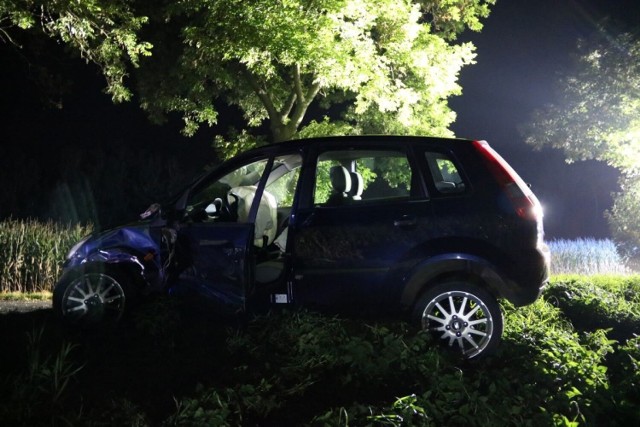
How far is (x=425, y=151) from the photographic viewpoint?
18.1 feet

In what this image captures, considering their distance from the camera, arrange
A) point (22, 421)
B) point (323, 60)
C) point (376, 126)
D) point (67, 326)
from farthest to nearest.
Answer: point (376, 126)
point (323, 60)
point (67, 326)
point (22, 421)

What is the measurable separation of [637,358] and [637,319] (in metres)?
1.74

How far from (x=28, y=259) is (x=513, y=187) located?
25.5 ft

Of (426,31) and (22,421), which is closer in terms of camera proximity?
(22,421)

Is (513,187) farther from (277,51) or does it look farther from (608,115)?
(608,115)

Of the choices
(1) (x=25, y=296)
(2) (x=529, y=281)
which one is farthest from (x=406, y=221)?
(1) (x=25, y=296)

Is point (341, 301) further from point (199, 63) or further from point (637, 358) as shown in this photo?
point (199, 63)

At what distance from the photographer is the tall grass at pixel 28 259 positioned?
973 centimetres

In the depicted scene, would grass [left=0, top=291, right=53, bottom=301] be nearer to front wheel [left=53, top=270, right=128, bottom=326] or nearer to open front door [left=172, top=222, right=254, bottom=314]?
front wheel [left=53, top=270, right=128, bottom=326]

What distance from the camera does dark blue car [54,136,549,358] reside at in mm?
5188

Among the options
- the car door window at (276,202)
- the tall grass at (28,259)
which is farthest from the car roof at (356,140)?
the tall grass at (28,259)

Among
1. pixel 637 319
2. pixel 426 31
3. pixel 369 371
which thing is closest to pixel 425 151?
pixel 369 371

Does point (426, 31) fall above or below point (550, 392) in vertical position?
above

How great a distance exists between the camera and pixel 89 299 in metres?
5.88
